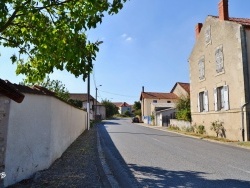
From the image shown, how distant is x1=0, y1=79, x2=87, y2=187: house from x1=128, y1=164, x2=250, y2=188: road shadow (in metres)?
2.71

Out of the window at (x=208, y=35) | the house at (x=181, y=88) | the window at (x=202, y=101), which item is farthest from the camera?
the house at (x=181, y=88)

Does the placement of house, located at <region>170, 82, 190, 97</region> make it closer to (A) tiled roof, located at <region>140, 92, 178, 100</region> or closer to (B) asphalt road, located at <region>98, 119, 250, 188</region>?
(A) tiled roof, located at <region>140, 92, 178, 100</region>

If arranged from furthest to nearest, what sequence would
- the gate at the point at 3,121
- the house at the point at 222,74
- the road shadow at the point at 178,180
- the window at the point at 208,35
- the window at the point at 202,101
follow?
the window at the point at 202,101 < the window at the point at 208,35 < the house at the point at 222,74 < the road shadow at the point at 178,180 < the gate at the point at 3,121

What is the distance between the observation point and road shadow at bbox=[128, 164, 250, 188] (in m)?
7.31

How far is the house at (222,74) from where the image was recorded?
1984 cm

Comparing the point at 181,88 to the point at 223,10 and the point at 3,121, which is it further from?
the point at 3,121

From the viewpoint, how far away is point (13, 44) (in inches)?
340

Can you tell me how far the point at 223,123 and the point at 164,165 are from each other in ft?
43.8

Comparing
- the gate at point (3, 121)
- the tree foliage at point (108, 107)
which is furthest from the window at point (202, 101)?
the tree foliage at point (108, 107)

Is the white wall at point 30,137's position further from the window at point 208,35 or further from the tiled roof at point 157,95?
the tiled roof at point 157,95

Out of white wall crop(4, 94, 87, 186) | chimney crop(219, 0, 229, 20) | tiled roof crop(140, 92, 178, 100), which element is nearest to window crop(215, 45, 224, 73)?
chimney crop(219, 0, 229, 20)

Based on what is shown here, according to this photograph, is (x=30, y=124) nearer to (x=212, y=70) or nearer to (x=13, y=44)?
(x=13, y=44)

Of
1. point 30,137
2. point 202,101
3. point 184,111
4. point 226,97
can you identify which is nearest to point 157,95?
point 184,111

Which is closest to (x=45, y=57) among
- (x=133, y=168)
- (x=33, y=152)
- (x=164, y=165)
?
(x=33, y=152)
